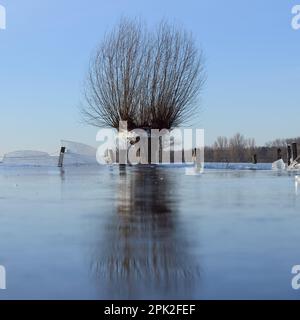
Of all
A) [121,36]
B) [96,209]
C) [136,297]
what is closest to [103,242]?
[136,297]

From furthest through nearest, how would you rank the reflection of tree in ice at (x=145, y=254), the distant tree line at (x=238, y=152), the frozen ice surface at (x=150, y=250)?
the distant tree line at (x=238, y=152) → the reflection of tree in ice at (x=145, y=254) → the frozen ice surface at (x=150, y=250)

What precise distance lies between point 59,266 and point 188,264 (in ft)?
2.94

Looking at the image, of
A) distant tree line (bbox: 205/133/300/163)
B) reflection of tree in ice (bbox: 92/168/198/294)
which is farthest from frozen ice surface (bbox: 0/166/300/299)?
distant tree line (bbox: 205/133/300/163)

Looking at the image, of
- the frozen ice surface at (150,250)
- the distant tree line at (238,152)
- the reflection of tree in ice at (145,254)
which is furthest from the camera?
the distant tree line at (238,152)

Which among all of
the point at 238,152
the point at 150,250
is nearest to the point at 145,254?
the point at 150,250

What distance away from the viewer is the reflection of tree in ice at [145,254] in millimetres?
2830

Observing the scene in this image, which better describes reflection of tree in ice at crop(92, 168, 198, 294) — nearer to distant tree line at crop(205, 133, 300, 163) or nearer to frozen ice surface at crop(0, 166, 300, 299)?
frozen ice surface at crop(0, 166, 300, 299)

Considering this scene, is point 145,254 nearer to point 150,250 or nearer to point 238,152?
point 150,250

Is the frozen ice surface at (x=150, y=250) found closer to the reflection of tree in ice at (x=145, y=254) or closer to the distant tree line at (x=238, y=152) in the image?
the reflection of tree in ice at (x=145, y=254)

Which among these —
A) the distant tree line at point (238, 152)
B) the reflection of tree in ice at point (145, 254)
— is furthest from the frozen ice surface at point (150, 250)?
the distant tree line at point (238, 152)

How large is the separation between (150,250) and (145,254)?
0.13 metres

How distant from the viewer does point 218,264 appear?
10.5ft

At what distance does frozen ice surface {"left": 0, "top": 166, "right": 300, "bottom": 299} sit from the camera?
2.68 m

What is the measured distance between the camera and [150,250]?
3639 mm
